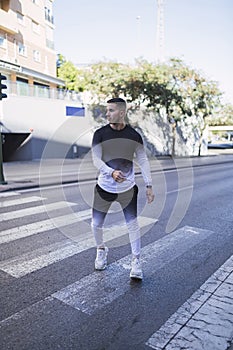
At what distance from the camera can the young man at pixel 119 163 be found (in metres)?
3.21

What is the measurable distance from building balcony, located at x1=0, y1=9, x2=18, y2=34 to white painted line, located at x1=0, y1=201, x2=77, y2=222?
72.7 ft

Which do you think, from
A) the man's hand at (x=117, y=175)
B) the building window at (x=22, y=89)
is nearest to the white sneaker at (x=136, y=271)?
the man's hand at (x=117, y=175)

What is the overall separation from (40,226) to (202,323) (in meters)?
3.53

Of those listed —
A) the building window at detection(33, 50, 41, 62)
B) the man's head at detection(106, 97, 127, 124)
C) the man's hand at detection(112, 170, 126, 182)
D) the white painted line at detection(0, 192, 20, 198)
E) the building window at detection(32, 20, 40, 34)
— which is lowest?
the white painted line at detection(0, 192, 20, 198)

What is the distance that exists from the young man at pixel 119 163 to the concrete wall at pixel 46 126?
16.3m

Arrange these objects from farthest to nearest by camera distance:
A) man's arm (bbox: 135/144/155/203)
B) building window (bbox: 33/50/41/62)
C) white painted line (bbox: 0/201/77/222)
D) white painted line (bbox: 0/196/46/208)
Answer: building window (bbox: 33/50/41/62) < white painted line (bbox: 0/196/46/208) < white painted line (bbox: 0/201/77/222) < man's arm (bbox: 135/144/155/203)

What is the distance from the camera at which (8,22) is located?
24.2m

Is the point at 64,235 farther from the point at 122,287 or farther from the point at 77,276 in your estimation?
the point at 122,287

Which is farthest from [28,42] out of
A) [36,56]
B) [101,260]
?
[101,260]

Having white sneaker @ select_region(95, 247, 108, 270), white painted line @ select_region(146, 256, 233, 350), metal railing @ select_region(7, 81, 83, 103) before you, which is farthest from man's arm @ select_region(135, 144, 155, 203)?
metal railing @ select_region(7, 81, 83, 103)

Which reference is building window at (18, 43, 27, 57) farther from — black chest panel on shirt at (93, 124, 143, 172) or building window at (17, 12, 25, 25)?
black chest panel on shirt at (93, 124, 143, 172)

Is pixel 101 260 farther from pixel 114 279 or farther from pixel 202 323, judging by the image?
pixel 202 323

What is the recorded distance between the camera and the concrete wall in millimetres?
18500

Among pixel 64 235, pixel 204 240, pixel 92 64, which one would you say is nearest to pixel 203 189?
pixel 204 240
